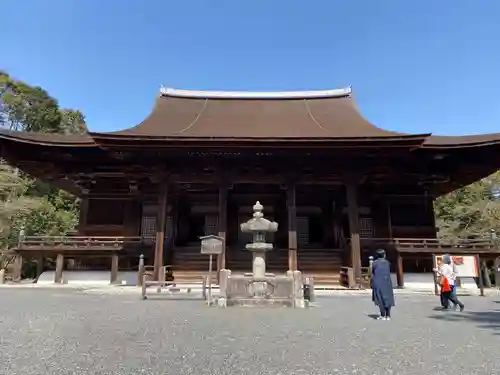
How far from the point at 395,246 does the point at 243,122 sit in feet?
30.6

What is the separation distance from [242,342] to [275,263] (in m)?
10.9

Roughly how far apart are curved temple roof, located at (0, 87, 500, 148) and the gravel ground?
7043 millimetres

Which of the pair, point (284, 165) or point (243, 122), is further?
point (243, 122)

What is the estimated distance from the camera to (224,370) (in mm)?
3539

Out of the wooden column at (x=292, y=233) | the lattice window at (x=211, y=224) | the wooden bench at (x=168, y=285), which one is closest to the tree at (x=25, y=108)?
the lattice window at (x=211, y=224)

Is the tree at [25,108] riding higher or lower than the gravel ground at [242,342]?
higher

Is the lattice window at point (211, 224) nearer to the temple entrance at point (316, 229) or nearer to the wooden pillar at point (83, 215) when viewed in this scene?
the temple entrance at point (316, 229)

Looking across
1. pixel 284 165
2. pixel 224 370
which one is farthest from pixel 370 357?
pixel 284 165

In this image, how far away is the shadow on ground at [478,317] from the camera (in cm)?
651

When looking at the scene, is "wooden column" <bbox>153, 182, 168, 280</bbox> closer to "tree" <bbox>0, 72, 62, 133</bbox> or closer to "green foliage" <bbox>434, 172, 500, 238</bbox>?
"green foliage" <bbox>434, 172, 500, 238</bbox>

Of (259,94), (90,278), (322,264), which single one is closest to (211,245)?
(322,264)

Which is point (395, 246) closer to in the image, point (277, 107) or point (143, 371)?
point (277, 107)

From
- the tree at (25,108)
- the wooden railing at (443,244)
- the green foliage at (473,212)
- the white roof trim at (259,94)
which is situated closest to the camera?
the wooden railing at (443,244)

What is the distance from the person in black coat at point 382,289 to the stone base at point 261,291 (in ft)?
7.41
